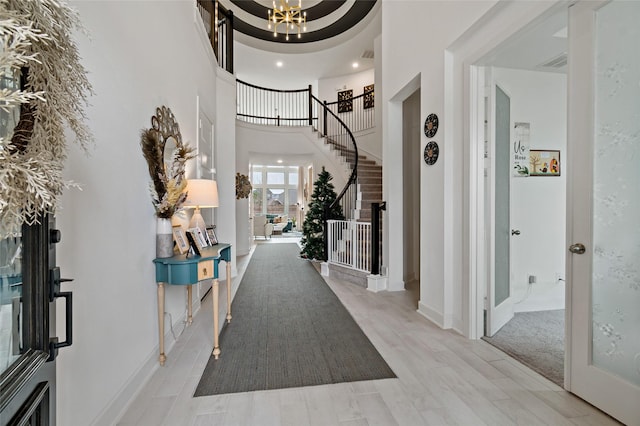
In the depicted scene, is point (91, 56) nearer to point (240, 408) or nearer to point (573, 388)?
point (240, 408)

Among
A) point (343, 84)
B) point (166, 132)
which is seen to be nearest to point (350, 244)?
point (166, 132)

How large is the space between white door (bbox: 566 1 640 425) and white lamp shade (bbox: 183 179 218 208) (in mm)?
2761

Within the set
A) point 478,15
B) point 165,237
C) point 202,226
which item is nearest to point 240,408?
point 165,237

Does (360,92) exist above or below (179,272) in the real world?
above

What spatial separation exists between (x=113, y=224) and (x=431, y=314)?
2936mm

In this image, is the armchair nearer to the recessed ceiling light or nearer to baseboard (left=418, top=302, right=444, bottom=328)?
baseboard (left=418, top=302, right=444, bottom=328)

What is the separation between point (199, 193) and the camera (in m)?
2.76

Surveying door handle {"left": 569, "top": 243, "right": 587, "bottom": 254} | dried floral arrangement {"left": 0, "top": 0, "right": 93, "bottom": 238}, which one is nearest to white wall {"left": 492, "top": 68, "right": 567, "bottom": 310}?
door handle {"left": 569, "top": 243, "right": 587, "bottom": 254}

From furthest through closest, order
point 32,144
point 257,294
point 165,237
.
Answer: point 257,294 → point 165,237 → point 32,144

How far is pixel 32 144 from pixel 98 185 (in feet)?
3.29

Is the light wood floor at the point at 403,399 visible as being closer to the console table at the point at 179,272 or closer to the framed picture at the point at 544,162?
the console table at the point at 179,272

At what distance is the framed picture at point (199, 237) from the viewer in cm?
267

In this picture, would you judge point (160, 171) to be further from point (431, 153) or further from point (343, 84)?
point (343, 84)

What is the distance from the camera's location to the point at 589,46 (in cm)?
179
